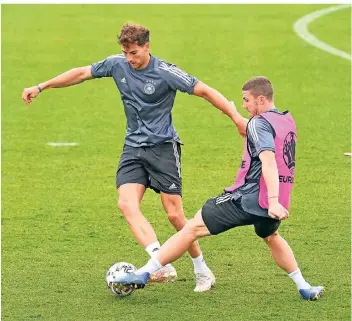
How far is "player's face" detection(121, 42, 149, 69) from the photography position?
32.2 ft

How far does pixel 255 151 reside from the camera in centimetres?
922

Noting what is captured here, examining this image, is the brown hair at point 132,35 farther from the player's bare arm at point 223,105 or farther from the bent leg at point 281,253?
the bent leg at point 281,253

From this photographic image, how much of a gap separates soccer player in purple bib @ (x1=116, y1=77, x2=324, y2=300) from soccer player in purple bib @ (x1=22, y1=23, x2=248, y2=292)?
18.3 inches

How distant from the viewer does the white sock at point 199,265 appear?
10008 millimetres

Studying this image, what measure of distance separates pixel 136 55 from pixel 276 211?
1.91 meters

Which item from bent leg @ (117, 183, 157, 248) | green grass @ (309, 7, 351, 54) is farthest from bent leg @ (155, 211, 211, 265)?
green grass @ (309, 7, 351, 54)

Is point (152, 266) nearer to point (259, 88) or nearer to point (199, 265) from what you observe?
point (199, 265)

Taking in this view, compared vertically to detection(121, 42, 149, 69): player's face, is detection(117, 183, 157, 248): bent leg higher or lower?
lower

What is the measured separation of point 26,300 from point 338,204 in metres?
4.33

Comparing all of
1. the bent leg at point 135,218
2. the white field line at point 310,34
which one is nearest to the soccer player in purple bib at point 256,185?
the bent leg at point 135,218

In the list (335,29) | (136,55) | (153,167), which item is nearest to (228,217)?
(153,167)

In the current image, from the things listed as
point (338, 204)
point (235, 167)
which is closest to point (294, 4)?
point (235, 167)

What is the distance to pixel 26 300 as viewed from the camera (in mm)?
9594

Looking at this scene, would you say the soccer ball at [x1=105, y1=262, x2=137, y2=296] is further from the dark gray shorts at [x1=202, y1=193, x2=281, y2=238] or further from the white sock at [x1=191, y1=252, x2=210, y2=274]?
the dark gray shorts at [x1=202, y1=193, x2=281, y2=238]
